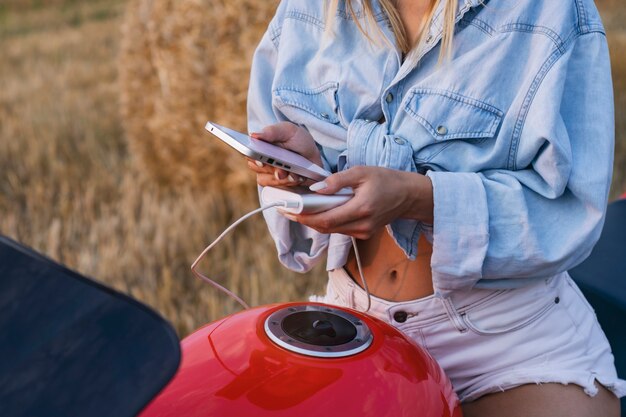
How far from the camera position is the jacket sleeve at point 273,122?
140 cm

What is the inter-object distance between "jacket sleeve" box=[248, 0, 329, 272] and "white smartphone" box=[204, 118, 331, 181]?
29 centimetres

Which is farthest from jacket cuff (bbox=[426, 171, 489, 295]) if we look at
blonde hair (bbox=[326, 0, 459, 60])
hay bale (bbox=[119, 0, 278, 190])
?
hay bale (bbox=[119, 0, 278, 190])

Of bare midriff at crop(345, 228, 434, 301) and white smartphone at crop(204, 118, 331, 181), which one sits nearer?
white smartphone at crop(204, 118, 331, 181)

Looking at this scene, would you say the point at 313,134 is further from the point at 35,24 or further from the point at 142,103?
the point at 35,24

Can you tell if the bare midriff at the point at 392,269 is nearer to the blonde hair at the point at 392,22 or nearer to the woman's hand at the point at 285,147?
the woman's hand at the point at 285,147

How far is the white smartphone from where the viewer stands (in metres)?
1.03

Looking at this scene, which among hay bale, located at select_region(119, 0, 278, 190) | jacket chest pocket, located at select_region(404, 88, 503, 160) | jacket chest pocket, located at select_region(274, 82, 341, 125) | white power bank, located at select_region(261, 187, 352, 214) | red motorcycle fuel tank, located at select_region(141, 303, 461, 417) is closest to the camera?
red motorcycle fuel tank, located at select_region(141, 303, 461, 417)

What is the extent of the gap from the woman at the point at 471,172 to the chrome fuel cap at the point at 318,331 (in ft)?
0.40

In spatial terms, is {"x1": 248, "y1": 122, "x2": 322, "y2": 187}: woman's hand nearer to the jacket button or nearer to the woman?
the woman

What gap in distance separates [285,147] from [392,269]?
29cm

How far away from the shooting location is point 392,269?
4.32 ft

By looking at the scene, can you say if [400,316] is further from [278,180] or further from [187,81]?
[187,81]

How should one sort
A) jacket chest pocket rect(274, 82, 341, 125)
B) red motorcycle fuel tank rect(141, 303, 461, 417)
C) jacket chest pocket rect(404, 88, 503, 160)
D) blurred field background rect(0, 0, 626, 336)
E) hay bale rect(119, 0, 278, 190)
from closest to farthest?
1. red motorcycle fuel tank rect(141, 303, 461, 417)
2. jacket chest pocket rect(404, 88, 503, 160)
3. jacket chest pocket rect(274, 82, 341, 125)
4. blurred field background rect(0, 0, 626, 336)
5. hay bale rect(119, 0, 278, 190)

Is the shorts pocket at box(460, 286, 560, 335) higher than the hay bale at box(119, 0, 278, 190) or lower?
higher
